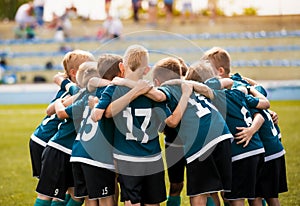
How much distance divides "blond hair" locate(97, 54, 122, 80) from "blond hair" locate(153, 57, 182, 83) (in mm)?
301

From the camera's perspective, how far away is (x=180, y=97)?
5.37 metres

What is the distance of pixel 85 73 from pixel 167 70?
2.09 feet

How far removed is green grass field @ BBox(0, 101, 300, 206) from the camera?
7172 mm

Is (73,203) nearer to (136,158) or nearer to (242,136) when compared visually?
(136,158)

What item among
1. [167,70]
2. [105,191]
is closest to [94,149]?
[105,191]

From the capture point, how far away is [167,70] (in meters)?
5.45

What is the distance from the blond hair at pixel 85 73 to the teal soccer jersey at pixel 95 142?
0.13 m

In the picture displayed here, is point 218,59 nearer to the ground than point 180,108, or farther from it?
farther from it

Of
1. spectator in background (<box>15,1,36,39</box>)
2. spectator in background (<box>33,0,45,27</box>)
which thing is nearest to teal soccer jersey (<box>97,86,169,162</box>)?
spectator in background (<box>15,1,36,39</box>)

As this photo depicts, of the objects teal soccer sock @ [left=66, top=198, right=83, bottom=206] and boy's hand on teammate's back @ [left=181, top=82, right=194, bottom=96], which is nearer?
boy's hand on teammate's back @ [left=181, top=82, right=194, bottom=96]

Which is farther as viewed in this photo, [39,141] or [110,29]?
[110,29]

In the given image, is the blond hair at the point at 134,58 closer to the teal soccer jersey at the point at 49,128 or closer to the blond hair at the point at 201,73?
the blond hair at the point at 201,73

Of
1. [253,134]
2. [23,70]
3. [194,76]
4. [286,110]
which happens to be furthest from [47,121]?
[23,70]

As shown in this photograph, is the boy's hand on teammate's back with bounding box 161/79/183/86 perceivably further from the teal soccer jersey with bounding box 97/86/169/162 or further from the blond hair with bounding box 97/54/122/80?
the blond hair with bounding box 97/54/122/80
